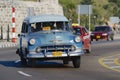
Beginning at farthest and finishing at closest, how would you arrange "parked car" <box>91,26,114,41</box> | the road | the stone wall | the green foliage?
1. the green foliage
2. the stone wall
3. "parked car" <box>91,26,114,41</box>
4. the road

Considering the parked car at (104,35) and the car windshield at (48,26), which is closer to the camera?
the car windshield at (48,26)

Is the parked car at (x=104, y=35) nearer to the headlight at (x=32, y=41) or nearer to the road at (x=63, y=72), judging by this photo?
the road at (x=63, y=72)

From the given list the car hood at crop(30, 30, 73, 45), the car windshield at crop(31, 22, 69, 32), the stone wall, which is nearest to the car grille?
the car hood at crop(30, 30, 73, 45)

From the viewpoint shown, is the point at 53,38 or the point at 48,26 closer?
the point at 53,38

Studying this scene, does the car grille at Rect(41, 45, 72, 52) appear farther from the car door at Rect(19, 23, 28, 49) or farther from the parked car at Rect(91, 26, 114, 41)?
the parked car at Rect(91, 26, 114, 41)

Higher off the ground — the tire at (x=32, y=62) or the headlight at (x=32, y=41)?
the headlight at (x=32, y=41)

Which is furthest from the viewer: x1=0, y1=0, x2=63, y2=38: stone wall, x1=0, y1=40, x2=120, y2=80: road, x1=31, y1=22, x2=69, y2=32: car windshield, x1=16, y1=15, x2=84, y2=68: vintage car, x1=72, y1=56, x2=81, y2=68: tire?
x1=0, y1=0, x2=63, y2=38: stone wall

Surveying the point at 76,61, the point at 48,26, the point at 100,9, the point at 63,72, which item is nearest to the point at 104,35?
the point at 48,26

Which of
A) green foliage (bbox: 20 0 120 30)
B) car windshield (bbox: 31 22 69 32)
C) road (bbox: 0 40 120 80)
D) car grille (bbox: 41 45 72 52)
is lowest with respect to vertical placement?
green foliage (bbox: 20 0 120 30)

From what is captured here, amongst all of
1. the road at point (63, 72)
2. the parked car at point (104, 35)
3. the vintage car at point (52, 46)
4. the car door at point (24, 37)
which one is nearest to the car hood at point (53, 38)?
the vintage car at point (52, 46)

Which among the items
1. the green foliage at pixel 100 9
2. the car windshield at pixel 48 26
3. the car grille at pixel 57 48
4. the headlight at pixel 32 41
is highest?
the car windshield at pixel 48 26

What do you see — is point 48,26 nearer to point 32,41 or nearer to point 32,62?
point 32,41

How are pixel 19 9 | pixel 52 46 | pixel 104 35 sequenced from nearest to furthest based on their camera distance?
pixel 52 46, pixel 104 35, pixel 19 9

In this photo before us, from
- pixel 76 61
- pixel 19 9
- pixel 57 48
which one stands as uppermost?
pixel 57 48
